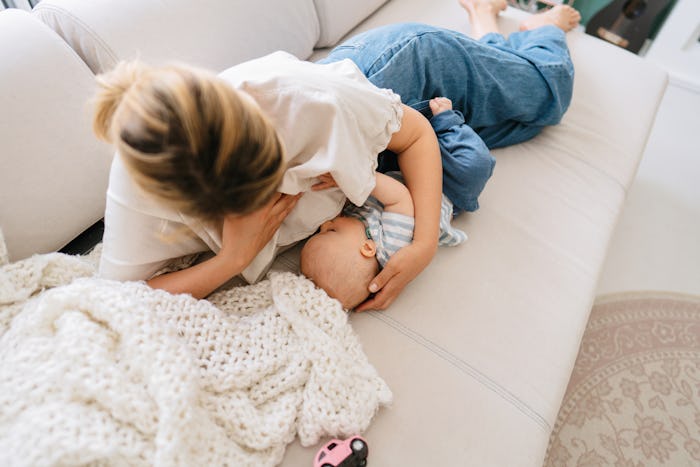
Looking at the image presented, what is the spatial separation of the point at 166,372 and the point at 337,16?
44.1 inches

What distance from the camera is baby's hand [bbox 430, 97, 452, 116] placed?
101 cm

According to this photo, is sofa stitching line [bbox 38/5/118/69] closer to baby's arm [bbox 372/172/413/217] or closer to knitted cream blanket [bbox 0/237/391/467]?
knitted cream blanket [bbox 0/237/391/467]

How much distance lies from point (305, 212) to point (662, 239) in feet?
4.49

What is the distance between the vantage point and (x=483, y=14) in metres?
1.36

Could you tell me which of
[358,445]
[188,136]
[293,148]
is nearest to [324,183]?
[293,148]

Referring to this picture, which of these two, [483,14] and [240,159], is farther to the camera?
[483,14]

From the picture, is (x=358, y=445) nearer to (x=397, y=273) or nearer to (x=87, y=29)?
(x=397, y=273)

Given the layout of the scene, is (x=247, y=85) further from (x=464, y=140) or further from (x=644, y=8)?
(x=644, y=8)

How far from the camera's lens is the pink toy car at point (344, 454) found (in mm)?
669

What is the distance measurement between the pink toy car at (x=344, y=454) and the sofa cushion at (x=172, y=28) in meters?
0.81

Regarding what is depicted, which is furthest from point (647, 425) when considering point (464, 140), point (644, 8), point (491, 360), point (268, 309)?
point (644, 8)

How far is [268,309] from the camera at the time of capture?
822mm

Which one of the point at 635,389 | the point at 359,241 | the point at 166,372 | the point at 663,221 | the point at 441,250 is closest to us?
the point at 166,372

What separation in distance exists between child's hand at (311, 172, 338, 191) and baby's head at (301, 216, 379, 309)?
11 centimetres
